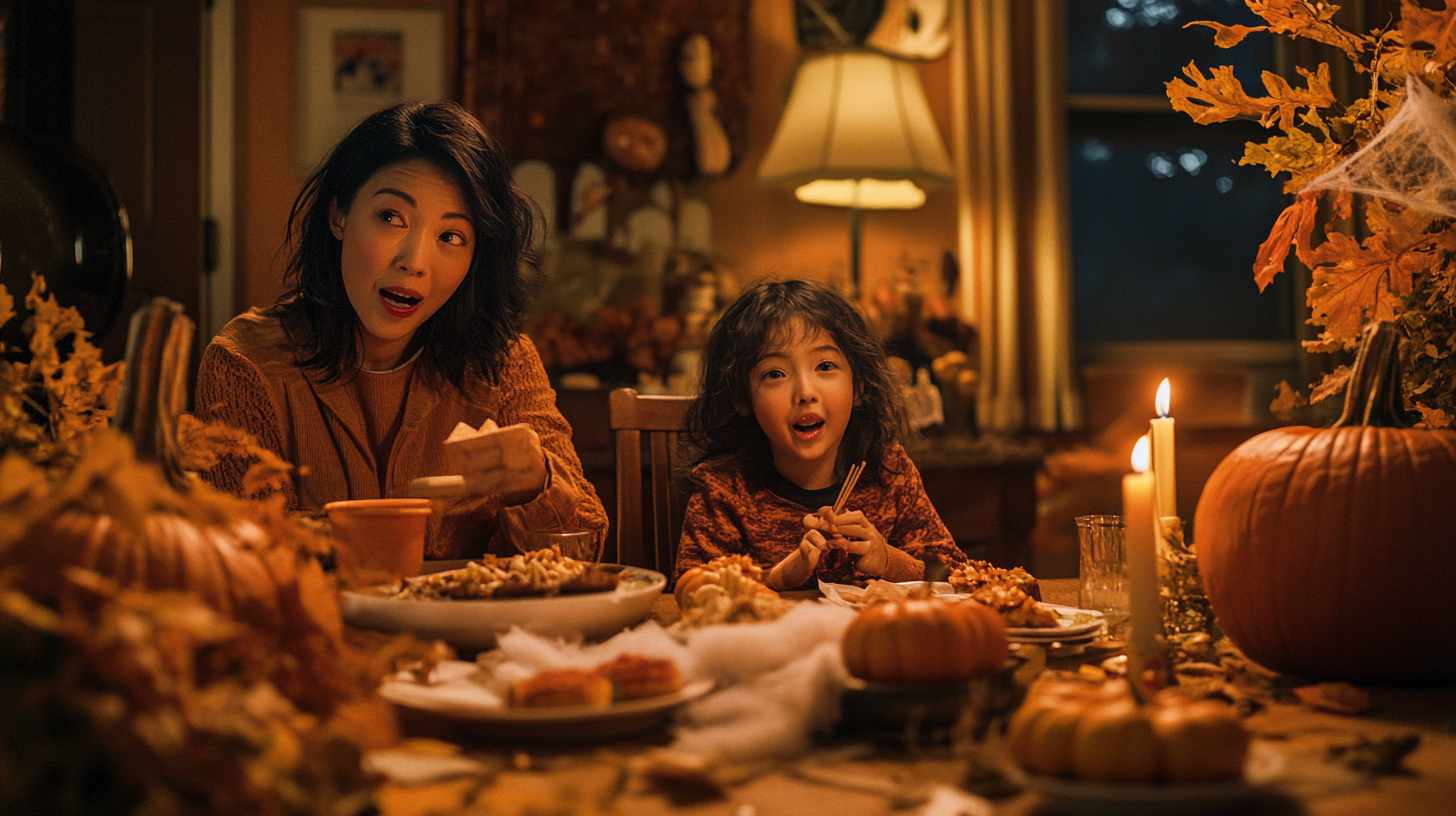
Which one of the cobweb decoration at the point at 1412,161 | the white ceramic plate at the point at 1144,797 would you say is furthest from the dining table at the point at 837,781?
the cobweb decoration at the point at 1412,161

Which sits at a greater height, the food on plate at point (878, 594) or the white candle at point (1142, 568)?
the white candle at point (1142, 568)

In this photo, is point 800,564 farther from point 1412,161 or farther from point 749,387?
point 1412,161

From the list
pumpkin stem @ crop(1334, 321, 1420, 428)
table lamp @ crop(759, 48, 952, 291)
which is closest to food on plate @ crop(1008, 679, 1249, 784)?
pumpkin stem @ crop(1334, 321, 1420, 428)

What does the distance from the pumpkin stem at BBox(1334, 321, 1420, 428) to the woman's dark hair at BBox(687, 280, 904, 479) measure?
804mm

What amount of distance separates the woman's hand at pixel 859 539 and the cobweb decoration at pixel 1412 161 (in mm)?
623

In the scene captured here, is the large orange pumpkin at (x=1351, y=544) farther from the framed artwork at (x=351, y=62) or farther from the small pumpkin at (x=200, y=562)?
the framed artwork at (x=351, y=62)

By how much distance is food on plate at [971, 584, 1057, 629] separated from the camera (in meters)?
0.95

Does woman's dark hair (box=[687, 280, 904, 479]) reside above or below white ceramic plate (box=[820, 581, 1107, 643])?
above

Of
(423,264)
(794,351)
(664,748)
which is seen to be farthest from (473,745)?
(794,351)

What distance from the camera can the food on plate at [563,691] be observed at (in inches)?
26.3

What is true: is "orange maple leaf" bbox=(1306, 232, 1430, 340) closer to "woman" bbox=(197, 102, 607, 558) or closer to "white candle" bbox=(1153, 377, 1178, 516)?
"white candle" bbox=(1153, 377, 1178, 516)

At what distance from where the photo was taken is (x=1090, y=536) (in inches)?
43.9

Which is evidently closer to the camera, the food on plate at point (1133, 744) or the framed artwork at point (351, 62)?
the food on plate at point (1133, 744)

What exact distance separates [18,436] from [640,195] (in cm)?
270
